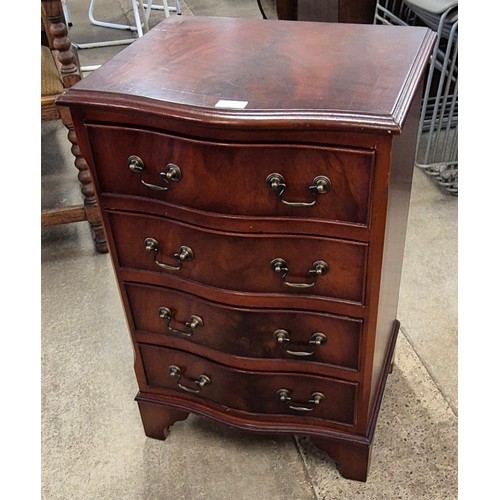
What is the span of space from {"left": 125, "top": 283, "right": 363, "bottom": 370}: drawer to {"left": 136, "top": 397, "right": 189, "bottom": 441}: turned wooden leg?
0.25 metres

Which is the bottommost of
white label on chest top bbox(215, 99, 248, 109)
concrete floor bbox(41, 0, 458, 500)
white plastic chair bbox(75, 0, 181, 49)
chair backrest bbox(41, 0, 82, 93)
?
concrete floor bbox(41, 0, 458, 500)

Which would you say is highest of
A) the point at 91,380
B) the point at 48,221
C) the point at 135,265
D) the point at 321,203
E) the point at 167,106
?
the point at 167,106

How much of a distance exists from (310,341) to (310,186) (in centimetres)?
33

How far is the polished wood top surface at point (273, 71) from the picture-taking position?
0.85m

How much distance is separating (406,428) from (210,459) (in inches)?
18.8

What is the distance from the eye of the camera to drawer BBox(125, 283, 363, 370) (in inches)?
41.8

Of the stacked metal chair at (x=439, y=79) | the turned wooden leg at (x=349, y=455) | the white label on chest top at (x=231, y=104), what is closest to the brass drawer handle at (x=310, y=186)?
the white label on chest top at (x=231, y=104)

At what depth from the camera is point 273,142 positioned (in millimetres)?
874

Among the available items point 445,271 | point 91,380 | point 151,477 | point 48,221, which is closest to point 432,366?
point 445,271

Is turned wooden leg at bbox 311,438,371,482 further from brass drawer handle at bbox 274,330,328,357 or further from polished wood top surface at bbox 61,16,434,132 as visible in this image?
polished wood top surface at bbox 61,16,434,132

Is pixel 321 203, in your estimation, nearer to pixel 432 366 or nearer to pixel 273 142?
Answer: pixel 273 142

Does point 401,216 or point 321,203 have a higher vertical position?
point 321,203

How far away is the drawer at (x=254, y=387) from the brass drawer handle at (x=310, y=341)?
65 mm

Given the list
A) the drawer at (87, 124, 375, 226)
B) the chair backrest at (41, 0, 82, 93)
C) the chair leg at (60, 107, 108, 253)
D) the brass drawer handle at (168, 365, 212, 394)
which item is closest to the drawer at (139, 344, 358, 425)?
the brass drawer handle at (168, 365, 212, 394)
